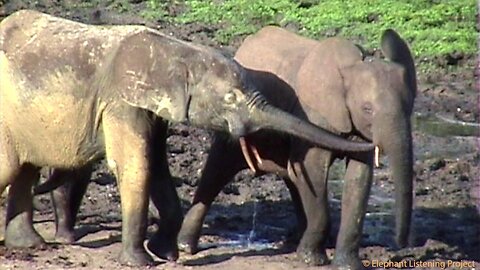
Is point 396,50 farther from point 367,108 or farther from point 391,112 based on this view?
point 391,112

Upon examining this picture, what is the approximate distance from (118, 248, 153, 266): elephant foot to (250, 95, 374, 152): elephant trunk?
3.63ft

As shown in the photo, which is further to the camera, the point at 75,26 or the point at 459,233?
the point at 459,233

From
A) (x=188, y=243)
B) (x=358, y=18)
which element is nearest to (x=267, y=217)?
(x=188, y=243)

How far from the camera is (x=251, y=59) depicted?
11.6 meters

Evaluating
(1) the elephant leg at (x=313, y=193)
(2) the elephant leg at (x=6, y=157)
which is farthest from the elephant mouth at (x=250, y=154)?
(2) the elephant leg at (x=6, y=157)

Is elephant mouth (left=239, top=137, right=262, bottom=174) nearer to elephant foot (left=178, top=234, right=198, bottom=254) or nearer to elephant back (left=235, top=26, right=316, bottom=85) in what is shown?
elephant back (left=235, top=26, right=316, bottom=85)

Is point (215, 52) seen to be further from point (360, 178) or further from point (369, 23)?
point (369, 23)

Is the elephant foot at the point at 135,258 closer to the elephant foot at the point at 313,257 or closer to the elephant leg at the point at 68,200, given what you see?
the elephant leg at the point at 68,200

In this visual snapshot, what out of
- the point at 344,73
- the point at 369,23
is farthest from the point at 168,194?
the point at 369,23

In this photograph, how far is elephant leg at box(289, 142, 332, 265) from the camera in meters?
10.8

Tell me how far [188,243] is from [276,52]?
4.77 ft

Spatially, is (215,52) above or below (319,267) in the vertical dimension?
above

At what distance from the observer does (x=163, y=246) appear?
35.5ft

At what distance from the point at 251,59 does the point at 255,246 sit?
131cm
